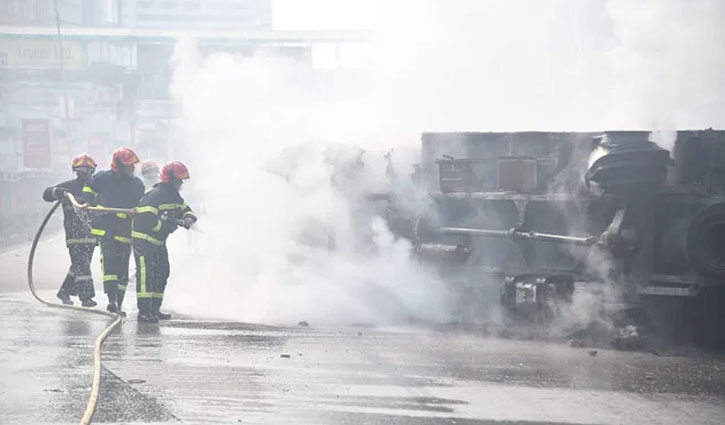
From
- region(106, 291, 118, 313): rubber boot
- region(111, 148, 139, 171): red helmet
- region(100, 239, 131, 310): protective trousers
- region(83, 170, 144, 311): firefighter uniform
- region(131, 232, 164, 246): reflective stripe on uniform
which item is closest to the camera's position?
region(131, 232, 164, 246): reflective stripe on uniform

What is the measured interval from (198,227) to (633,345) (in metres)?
6.94

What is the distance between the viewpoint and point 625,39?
14.4m

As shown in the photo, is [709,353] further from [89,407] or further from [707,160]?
[89,407]

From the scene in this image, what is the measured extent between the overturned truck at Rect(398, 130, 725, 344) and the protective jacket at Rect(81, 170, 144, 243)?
10.7ft

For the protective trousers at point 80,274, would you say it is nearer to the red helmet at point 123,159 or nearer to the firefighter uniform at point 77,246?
the firefighter uniform at point 77,246

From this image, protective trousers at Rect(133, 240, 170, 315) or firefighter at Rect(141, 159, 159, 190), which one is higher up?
firefighter at Rect(141, 159, 159, 190)

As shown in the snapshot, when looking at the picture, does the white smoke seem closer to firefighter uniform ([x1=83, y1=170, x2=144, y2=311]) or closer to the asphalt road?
firefighter uniform ([x1=83, y1=170, x2=144, y2=311])

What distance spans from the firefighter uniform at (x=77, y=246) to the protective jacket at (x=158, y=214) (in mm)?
1208

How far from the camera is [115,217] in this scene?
43.9ft

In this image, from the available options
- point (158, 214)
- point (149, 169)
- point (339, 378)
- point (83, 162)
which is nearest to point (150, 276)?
point (158, 214)

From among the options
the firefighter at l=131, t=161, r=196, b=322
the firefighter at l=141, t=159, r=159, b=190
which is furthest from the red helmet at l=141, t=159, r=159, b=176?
the firefighter at l=131, t=161, r=196, b=322

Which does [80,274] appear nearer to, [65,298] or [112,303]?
[65,298]

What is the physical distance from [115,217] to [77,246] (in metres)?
0.84

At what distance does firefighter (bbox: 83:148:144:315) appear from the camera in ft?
43.8
